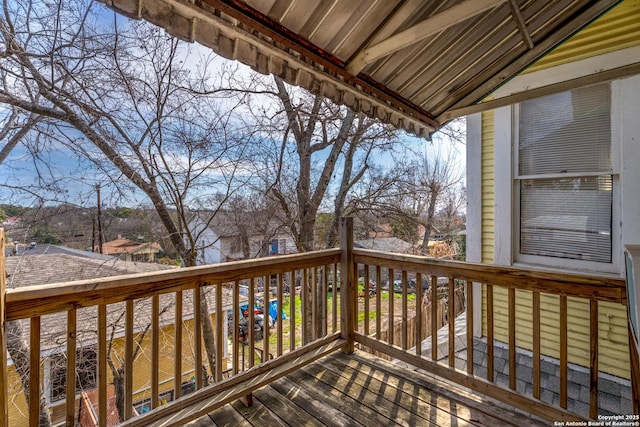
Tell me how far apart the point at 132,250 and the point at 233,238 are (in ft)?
6.58

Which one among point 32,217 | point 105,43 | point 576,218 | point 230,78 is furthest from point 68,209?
point 576,218

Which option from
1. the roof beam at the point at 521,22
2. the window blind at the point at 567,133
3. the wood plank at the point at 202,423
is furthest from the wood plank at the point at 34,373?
the window blind at the point at 567,133

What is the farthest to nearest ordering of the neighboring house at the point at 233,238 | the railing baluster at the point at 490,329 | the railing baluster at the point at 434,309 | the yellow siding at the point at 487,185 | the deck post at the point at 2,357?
the neighboring house at the point at 233,238, the yellow siding at the point at 487,185, the railing baluster at the point at 434,309, the railing baluster at the point at 490,329, the deck post at the point at 2,357

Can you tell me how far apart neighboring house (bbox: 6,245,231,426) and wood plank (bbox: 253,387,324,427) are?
343 centimetres

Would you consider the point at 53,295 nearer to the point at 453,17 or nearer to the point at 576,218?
the point at 453,17

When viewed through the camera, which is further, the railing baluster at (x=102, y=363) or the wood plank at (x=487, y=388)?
the wood plank at (x=487, y=388)

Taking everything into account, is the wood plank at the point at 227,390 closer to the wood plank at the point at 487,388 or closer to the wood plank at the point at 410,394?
the wood plank at the point at 410,394

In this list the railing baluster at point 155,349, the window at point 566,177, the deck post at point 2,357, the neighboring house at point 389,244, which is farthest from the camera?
the neighboring house at point 389,244

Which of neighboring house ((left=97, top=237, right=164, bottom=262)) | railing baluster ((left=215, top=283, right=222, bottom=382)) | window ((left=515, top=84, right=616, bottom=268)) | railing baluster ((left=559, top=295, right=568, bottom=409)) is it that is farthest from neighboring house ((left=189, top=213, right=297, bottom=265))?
Answer: railing baluster ((left=559, top=295, right=568, bottom=409))

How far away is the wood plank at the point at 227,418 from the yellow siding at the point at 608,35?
4.02 metres

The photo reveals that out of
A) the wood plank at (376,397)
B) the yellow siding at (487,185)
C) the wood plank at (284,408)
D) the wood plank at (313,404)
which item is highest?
the yellow siding at (487,185)

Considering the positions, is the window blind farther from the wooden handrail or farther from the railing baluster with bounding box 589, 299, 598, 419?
the railing baluster with bounding box 589, 299, 598, 419

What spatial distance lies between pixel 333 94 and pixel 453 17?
0.87 metres

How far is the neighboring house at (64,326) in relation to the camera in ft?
15.5
